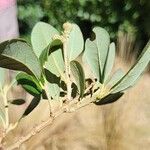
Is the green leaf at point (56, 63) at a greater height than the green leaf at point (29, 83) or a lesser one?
greater

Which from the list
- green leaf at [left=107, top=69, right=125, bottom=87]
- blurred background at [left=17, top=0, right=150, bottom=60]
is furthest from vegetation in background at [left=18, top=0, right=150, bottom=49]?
green leaf at [left=107, top=69, right=125, bottom=87]

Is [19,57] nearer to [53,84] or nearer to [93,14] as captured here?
[53,84]

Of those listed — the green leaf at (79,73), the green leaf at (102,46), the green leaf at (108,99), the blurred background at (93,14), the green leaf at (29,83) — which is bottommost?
the blurred background at (93,14)

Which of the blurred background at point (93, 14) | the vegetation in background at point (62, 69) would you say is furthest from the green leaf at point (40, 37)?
the blurred background at point (93, 14)

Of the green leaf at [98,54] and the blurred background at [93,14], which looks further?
the blurred background at [93,14]

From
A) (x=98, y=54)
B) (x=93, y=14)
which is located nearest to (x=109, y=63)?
(x=98, y=54)

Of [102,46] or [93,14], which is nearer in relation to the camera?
[102,46]

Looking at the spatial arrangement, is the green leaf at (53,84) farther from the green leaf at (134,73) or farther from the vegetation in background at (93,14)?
the vegetation in background at (93,14)
